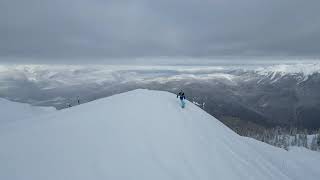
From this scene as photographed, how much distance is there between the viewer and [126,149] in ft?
65.2

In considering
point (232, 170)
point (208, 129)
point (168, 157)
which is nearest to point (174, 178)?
point (168, 157)

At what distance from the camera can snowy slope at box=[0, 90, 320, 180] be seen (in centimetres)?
1739

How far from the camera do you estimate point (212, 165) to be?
2088 centimetres

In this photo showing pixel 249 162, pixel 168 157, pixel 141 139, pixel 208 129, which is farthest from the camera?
pixel 208 129

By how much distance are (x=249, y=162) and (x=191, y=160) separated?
6.77 m

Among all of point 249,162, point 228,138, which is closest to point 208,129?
point 228,138

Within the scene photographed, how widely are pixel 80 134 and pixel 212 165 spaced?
8.27m

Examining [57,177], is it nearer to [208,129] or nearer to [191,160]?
[191,160]

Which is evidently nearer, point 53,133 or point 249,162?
point 53,133

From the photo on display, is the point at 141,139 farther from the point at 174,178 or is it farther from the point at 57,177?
the point at 57,177

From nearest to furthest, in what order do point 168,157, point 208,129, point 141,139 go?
point 168,157 → point 141,139 → point 208,129

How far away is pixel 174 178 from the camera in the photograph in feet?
58.1

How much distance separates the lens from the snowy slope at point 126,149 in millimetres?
17391

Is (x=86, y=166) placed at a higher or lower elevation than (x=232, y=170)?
higher
